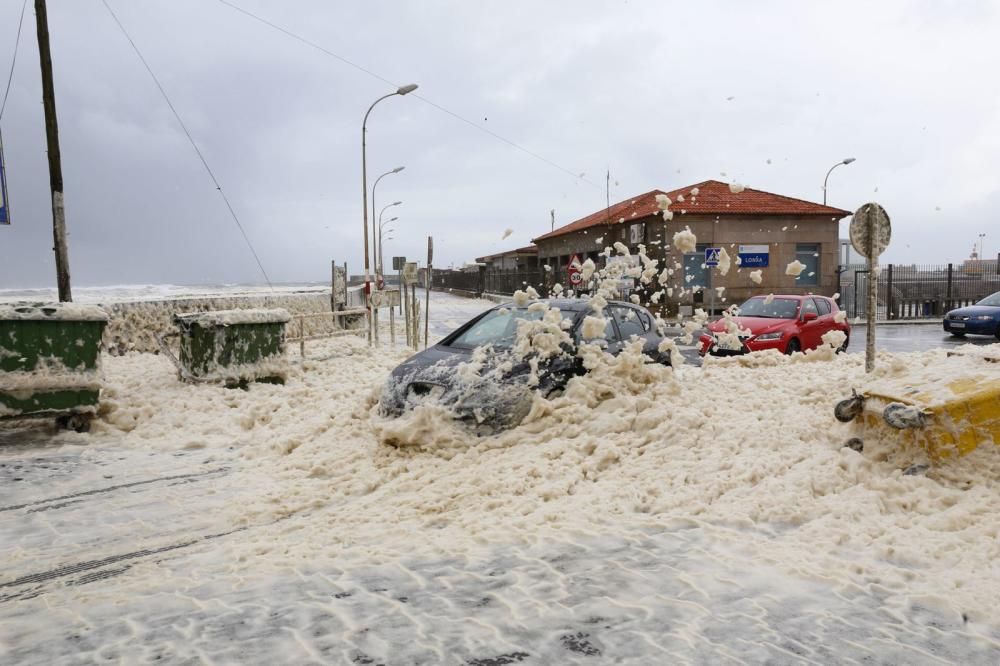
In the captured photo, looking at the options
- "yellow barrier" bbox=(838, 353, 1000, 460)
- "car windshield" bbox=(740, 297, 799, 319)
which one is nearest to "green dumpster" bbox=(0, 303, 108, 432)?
"yellow barrier" bbox=(838, 353, 1000, 460)

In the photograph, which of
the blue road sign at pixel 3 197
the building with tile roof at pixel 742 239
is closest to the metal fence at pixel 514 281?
the building with tile roof at pixel 742 239

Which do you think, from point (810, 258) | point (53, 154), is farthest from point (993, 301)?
point (53, 154)

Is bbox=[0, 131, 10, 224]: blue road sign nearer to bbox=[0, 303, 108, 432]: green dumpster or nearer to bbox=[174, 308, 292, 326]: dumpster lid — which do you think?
bbox=[174, 308, 292, 326]: dumpster lid

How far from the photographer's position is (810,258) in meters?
31.8

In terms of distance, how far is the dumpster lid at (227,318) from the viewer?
987 centimetres

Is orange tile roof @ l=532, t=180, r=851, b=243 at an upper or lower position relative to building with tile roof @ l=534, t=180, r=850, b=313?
upper

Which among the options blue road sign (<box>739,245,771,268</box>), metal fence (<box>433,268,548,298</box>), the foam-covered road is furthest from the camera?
metal fence (<box>433,268,548,298</box>)

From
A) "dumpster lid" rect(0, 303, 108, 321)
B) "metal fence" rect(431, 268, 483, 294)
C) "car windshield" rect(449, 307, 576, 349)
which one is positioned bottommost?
"car windshield" rect(449, 307, 576, 349)

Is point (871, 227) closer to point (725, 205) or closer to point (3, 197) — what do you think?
point (3, 197)

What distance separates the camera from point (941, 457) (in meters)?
4.54

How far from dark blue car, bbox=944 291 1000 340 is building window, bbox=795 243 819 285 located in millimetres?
12034

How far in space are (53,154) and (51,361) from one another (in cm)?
574

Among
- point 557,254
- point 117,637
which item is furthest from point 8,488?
point 557,254

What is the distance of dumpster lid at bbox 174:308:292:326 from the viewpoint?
9.87 meters
